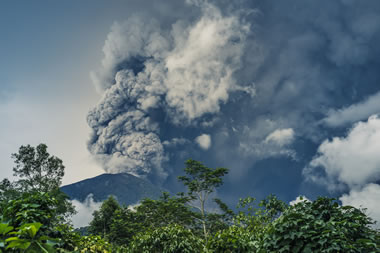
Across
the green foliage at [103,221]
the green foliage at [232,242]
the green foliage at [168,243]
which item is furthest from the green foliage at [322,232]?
the green foliage at [103,221]

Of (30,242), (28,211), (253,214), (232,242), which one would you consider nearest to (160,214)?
(253,214)

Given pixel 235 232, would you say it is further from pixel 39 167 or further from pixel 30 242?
pixel 39 167

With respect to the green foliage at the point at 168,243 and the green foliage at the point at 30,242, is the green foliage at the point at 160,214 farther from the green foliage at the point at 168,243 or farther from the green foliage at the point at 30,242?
the green foliage at the point at 30,242

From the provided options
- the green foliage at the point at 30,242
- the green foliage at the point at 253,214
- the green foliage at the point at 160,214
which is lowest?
the green foliage at the point at 30,242

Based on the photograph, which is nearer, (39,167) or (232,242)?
Result: (232,242)

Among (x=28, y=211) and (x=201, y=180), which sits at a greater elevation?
(x=201, y=180)

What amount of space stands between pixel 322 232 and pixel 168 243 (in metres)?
4.34

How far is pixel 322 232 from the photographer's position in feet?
9.60

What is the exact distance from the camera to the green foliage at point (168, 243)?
6.11 meters

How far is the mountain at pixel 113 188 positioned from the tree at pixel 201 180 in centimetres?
12732

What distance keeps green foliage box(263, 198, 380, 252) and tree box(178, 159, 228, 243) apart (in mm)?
22528

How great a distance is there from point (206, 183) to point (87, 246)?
23400mm

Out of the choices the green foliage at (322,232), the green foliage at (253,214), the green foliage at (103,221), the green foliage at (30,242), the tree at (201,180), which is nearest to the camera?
the green foliage at (30,242)

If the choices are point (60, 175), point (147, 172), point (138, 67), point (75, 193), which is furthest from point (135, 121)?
point (75, 193)
